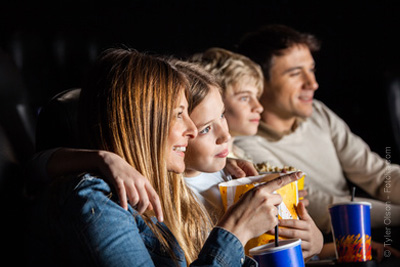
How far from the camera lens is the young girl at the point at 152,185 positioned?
876 millimetres

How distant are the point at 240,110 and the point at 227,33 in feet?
4.02

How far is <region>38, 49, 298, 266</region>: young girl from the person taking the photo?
876 mm

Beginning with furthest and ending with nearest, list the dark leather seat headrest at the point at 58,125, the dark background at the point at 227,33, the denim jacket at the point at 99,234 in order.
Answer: the dark background at the point at 227,33, the dark leather seat headrest at the point at 58,125, the denim jacket at the point at 99,234

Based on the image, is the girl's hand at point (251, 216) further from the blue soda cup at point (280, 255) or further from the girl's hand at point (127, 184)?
the girl's hand at point (127, 184)

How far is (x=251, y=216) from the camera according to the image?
995mm

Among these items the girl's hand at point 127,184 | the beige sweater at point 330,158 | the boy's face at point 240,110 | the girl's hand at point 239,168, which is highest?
the girl's hand at point 127,184

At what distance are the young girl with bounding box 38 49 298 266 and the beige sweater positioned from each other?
0.93 m

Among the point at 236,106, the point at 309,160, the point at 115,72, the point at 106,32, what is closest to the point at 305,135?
the point at 309,160

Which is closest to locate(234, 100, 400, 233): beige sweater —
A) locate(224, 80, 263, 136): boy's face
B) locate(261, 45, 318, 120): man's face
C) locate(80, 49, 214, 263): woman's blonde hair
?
locate(261, 45, 318, 120): man's face

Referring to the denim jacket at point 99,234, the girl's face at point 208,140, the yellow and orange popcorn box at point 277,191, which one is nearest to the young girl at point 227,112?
the girl's face at point 208,140

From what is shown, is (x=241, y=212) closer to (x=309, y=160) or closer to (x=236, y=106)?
(x=236, y=106)

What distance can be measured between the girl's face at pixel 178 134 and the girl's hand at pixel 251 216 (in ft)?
0.59

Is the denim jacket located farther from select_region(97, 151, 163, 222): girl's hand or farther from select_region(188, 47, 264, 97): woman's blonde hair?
select_region(188, 47, 264, 97): woman's blonde hair

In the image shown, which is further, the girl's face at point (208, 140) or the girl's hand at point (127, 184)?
the girl's face at point (208, 140)
